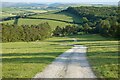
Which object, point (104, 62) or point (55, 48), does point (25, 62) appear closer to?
point (104, 62)

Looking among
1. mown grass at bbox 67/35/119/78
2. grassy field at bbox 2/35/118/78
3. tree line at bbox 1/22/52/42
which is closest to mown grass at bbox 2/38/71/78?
grassy field at bbox 2/35/118/78

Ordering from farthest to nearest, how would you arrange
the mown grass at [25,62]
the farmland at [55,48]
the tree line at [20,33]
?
1. the tree line at [20,33]
2. the farmland at [55,48]
3. the mown grass at [25,62]

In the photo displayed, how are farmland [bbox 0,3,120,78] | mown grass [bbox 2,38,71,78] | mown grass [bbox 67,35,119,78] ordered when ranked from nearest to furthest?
mown grass [bbox 2,38,71,78] → mown grass [bbox 67,35,119,78] → farmland [bbox 0,3,120,78]

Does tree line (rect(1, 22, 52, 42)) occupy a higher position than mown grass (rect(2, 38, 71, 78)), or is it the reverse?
mown grass (rect(2, 38, 71, 78))

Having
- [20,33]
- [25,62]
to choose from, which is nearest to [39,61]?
[25,62]

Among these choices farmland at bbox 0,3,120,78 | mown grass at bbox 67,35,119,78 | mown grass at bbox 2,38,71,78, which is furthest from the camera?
farmland at bbox 0,3,120,78

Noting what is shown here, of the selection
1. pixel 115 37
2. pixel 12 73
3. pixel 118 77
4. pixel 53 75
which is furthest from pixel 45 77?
pixel 115 37

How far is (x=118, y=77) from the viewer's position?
71.2 feet

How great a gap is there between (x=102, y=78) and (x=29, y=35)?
117437 mm

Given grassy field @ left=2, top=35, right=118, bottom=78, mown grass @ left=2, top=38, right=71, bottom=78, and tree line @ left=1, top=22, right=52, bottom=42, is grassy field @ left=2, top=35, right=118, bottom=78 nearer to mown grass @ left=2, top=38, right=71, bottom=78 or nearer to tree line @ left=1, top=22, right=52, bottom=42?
mown grass @ left=2, top=38, right=71, bottom=78

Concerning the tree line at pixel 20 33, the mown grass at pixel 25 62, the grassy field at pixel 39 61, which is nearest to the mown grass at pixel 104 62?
the grassy field at pixel 39 61

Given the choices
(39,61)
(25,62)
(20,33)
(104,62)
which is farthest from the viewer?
(20,33)

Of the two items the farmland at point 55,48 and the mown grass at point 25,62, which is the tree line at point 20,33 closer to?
the farmland at point 55,48

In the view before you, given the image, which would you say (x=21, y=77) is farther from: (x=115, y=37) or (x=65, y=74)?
(x=115, y=37)
